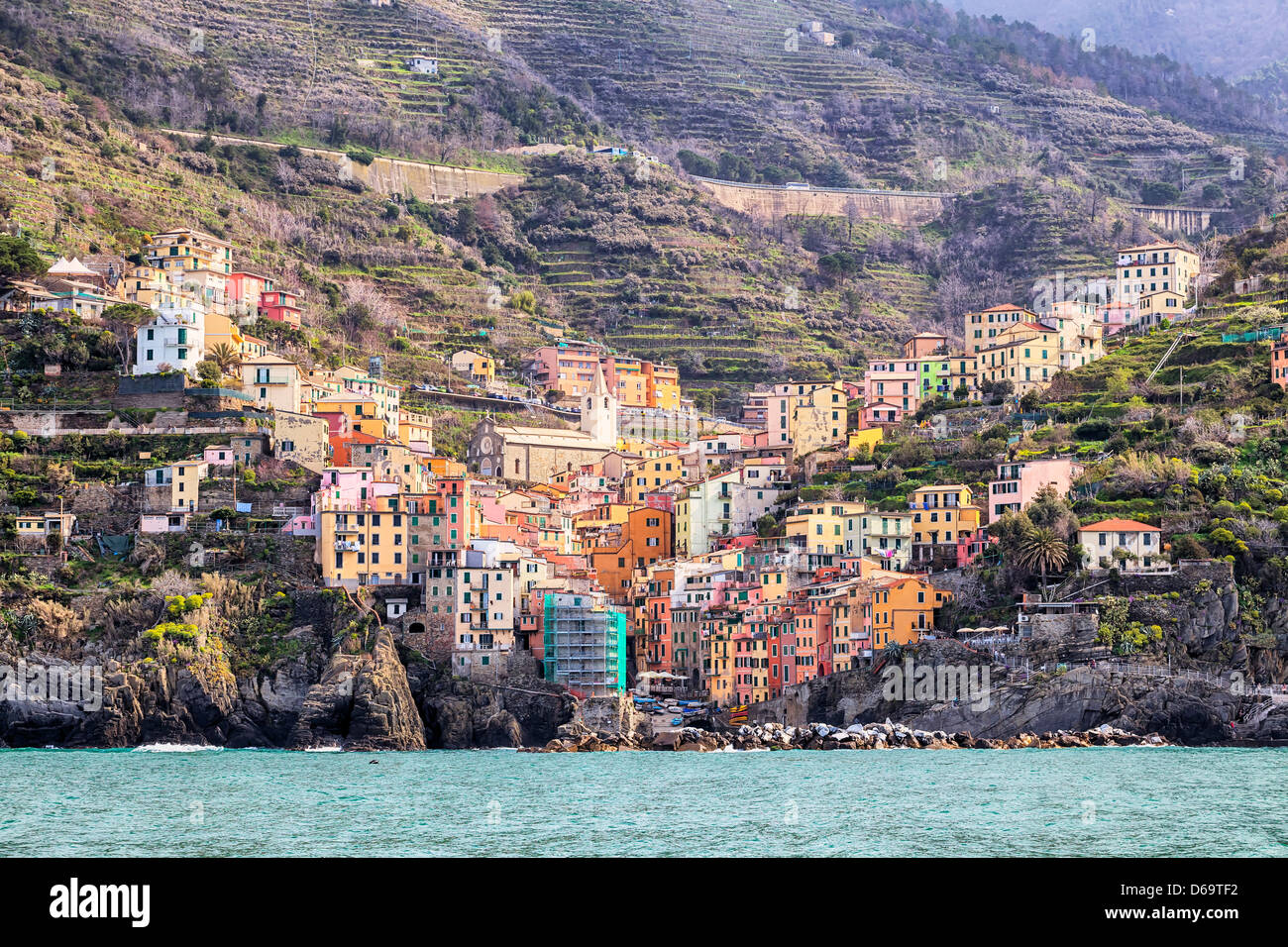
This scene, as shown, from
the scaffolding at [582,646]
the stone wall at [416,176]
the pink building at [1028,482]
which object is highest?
the stone wall at [416,176]

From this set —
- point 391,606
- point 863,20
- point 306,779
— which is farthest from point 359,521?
point 863,20

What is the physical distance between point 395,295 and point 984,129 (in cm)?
6981

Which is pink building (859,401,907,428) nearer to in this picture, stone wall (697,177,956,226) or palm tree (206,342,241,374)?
palm tree (206,342,241,374)

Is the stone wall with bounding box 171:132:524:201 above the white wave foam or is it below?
above

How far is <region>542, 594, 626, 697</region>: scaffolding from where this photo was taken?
66.9 metres

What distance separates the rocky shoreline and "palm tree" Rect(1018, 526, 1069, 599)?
6.30 m

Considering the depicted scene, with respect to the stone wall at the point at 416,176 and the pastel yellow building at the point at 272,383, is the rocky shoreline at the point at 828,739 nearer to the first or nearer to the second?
the pastel yellow building at the point at 272,383

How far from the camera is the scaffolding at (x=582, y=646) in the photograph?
66.9m

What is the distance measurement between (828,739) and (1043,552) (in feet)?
34.4

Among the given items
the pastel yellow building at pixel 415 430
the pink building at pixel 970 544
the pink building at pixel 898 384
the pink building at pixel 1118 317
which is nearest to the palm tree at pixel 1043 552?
the pink building at pixel 970 544

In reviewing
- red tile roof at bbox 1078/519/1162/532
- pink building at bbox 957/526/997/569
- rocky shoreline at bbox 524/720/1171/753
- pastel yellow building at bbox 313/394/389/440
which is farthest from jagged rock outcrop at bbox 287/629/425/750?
red tile roof at bbox 1078/519/1162/532

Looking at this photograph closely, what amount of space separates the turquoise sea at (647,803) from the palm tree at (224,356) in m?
23.4

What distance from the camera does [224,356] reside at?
8162cm

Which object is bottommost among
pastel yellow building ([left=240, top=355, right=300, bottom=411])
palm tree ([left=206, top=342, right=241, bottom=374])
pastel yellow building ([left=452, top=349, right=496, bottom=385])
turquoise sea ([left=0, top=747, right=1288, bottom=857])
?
turquoise sea ([left=0, top=747, right=1288, bottom=857])
